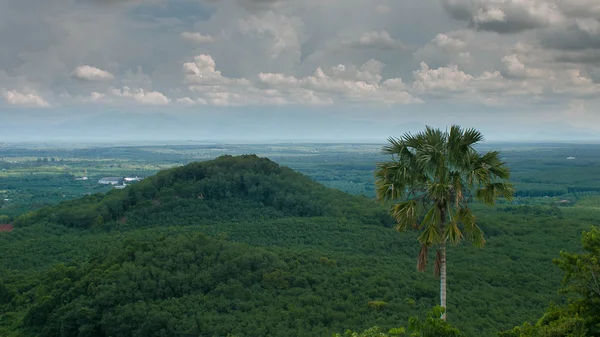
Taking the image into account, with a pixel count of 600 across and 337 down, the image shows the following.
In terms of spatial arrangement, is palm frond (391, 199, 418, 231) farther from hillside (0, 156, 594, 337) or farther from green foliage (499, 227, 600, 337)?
hillside (0, 156, 594, 337)

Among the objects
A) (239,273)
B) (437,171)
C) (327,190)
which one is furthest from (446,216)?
(327,190)

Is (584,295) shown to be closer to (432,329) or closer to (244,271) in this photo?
(432,329)

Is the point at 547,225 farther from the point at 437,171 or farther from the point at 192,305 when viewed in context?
the point at 437,171

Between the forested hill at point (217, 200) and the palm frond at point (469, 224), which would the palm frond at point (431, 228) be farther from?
the forested hill at point (217, 200)

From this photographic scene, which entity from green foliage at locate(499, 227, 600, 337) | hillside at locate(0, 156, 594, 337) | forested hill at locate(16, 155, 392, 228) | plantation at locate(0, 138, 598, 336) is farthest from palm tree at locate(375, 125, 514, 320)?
forested hill at locate(16, 155, 392, 228)

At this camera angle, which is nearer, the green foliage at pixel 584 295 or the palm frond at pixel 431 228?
the green foliage at pixel 584 295

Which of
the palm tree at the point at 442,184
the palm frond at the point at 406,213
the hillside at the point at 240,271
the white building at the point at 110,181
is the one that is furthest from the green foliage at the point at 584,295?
the white building at the point at 110,181

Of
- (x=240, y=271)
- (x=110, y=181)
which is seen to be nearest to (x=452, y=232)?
(x=240, y=271)
